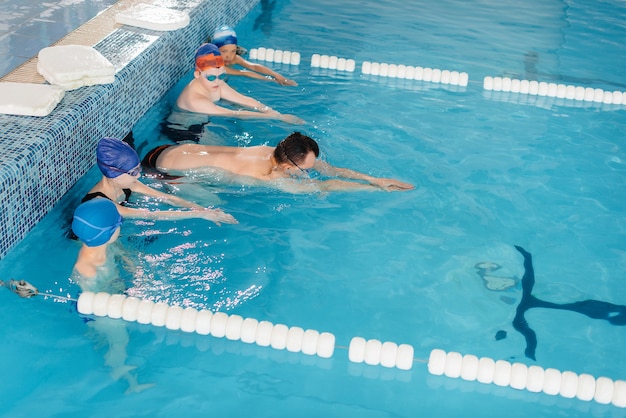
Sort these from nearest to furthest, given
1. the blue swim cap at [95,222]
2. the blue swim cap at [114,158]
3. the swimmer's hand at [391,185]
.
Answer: the blue swim cap at [95,222]
the blue swim cap at [114,158]
the swimmer's hand at [391,185]

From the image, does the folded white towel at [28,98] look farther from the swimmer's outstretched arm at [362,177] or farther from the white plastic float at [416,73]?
the white plastic float at [416,73]

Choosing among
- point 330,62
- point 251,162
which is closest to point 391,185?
point 251,162

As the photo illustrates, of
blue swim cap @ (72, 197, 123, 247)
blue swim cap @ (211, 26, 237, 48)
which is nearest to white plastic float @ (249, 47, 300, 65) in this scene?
blue swim cap @ (211, 26, 237, 48)

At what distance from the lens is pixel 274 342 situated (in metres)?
3.86

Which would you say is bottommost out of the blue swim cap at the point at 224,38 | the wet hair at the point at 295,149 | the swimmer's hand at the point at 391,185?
the swimmer's hand at the point at 391,185

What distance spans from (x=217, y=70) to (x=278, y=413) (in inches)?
117

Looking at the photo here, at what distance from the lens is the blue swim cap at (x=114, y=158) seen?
408 centimetres

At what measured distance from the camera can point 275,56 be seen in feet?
24.4

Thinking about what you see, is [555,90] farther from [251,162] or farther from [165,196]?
[165,196]

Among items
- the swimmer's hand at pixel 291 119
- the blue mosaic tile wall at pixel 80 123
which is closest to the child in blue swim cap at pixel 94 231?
the blue mosaic tile wall at pixel 80 123

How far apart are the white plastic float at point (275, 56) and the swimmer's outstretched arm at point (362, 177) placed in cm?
237

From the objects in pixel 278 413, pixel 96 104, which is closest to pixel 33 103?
pixel 96 104

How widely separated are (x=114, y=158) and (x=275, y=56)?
3.63 m

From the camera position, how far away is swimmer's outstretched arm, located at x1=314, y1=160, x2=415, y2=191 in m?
5.21
